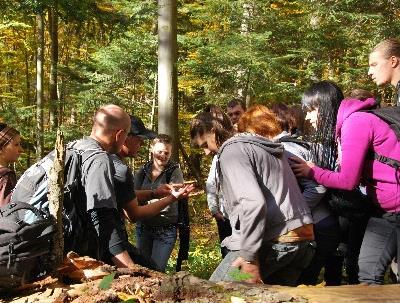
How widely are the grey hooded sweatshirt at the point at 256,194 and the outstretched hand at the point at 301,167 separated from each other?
0.45 meters

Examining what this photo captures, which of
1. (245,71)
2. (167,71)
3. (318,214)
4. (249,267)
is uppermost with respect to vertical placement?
(245,71)

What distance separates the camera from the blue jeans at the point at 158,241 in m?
5.35

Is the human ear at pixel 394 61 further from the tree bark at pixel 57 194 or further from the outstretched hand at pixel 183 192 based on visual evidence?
the tree bark at pixel 57 194

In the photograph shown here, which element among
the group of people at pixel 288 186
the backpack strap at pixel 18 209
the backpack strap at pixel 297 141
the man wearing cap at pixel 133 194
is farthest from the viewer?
the backpack strap at pixel 297 141

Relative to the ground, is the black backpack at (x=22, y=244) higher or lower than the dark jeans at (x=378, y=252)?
higher

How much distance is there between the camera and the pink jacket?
3.10m

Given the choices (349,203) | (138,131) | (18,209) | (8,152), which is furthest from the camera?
(8,152)

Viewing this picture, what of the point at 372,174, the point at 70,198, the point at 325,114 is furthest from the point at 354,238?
the point at 70,198

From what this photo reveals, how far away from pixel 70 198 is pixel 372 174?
2137 mm

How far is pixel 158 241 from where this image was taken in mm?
5383

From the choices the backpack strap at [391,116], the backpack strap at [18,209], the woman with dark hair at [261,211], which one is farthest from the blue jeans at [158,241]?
the backpack strap at [391,116]

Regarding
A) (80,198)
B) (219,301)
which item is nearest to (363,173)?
(219,301)

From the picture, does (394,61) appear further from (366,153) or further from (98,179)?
(98,179)

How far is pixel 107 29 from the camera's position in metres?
9.80
